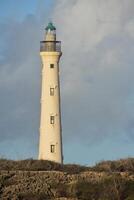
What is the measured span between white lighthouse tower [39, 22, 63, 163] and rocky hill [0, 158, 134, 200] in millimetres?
10563

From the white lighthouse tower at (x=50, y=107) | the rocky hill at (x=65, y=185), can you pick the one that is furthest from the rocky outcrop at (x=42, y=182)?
the white lighthouse tower at (x=50, y=107)

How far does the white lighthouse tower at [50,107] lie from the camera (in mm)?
42875

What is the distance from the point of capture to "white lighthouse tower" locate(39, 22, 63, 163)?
141 ft

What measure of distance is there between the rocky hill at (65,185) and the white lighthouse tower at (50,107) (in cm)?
1056

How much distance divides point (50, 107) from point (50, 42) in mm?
3608

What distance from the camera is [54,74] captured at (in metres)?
44.0

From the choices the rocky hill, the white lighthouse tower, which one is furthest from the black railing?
the rocky hill

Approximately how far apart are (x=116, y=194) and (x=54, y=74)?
15.3m

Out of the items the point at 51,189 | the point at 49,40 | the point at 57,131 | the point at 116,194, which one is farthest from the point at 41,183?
the point at 49,40

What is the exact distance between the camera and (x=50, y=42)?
4522cm

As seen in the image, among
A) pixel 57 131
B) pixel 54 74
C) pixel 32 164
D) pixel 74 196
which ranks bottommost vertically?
pixel 74 196

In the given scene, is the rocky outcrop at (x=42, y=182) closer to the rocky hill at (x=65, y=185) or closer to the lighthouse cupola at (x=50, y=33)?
the rocky hill at (x=65, y=185)

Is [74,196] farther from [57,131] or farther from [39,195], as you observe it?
[57,131]

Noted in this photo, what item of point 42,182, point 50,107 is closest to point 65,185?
point 42,182
